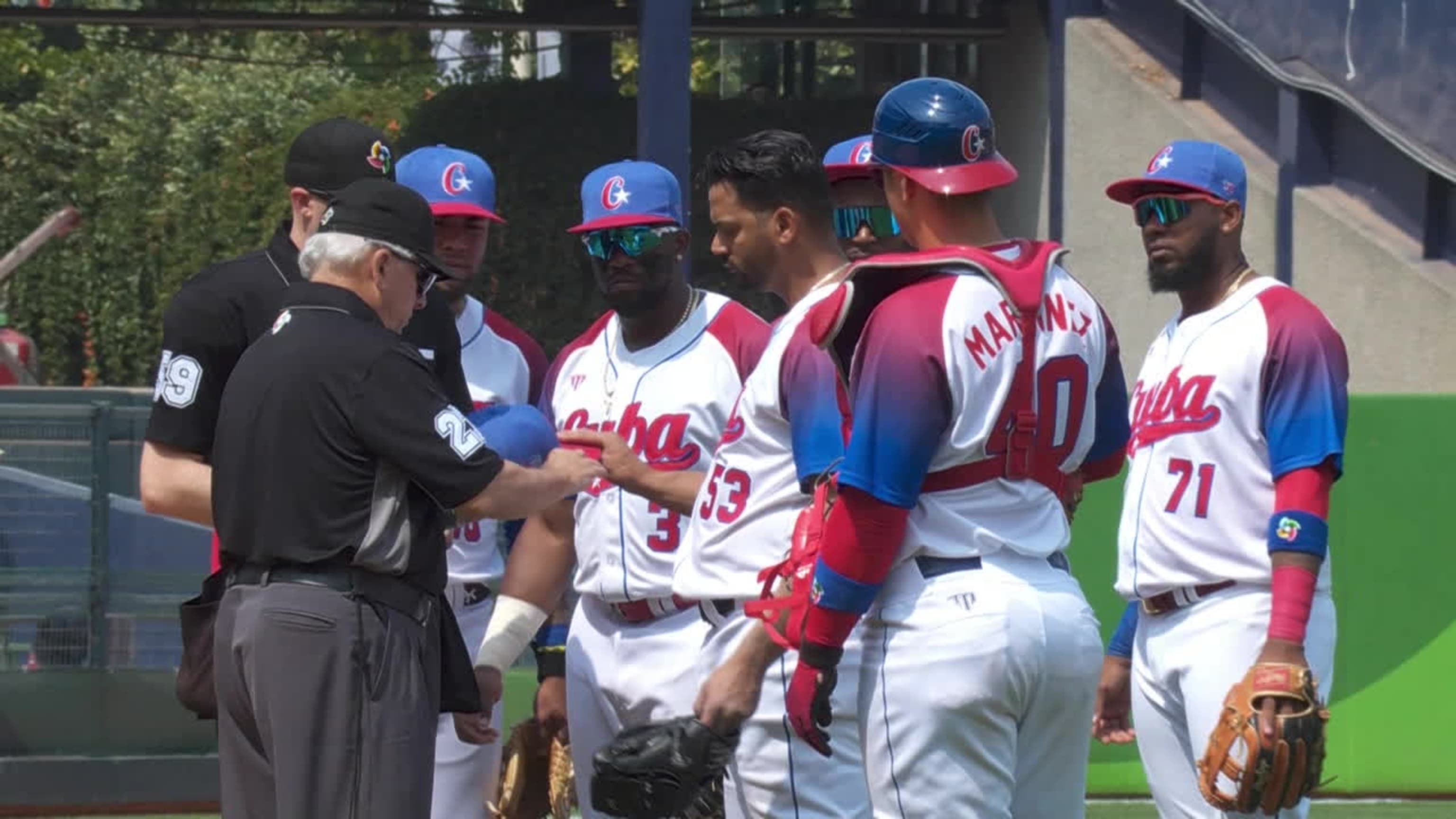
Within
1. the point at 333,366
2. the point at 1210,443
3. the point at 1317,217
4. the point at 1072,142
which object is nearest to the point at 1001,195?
the point at 1072,142

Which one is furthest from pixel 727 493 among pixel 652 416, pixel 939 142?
pixel 939 142

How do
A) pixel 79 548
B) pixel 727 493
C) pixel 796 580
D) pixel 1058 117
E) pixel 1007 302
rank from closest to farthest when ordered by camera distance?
pixel 1007 302
pixel 796 580
pixel 727 493
pixel 79 548
pixel 1058 117

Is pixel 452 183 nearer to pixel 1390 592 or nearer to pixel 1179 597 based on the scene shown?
pixel 1179 597

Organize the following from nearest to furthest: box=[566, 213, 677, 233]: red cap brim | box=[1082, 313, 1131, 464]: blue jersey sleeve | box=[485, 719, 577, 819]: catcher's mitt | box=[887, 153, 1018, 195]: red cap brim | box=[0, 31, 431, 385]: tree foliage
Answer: box=[887, 153, 1018, 195]: red cap brim, box=[1082, 313, 1131, 464]: blue jersey sleeve, box=[566, 213, 677, 233]: red cap brim, box=[485, 719, 577, 819]: catcher's mitt, box=[0, 31, 431, 385]: tree foliage

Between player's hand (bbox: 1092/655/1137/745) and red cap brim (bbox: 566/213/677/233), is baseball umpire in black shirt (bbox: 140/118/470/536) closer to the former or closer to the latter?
red cap brim (bbox: 566/213/677/233)

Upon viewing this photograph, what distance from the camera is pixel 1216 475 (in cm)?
486

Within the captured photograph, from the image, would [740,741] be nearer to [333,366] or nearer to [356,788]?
[356,788]

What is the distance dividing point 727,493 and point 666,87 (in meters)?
8.06

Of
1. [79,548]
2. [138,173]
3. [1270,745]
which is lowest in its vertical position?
[138,173]

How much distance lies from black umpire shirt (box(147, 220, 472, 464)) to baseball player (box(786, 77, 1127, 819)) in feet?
4.21

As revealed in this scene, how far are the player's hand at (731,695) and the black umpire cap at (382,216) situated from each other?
1.07m

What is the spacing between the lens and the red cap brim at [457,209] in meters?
5.89

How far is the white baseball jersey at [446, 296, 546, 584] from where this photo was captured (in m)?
5.91

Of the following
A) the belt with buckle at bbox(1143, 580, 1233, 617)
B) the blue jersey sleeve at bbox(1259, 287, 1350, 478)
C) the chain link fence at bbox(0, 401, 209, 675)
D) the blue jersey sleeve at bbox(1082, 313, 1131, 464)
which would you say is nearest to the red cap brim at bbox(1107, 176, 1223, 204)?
the blue jersey sleeve at bbox(1259, 287, 1350, 478)
